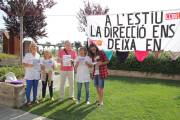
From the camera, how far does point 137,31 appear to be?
14.1 feet

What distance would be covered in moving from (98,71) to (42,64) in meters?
1.78

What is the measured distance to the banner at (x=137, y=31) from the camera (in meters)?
3.93

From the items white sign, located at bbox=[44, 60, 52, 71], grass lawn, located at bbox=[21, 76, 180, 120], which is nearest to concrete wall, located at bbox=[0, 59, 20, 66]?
grass lawn, located at bbox=[21, 76, 180, 120]

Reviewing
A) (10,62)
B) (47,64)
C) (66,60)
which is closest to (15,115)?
(47,64)

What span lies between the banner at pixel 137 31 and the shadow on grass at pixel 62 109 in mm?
1923

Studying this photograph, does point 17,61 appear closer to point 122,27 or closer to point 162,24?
point 122,27

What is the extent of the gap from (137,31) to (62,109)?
10.2 ft

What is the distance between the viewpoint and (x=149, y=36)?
4191 mm

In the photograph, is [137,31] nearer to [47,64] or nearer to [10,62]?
[47,64]

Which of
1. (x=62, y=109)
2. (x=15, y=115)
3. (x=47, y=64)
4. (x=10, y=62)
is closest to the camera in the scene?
(x=15, y=115)

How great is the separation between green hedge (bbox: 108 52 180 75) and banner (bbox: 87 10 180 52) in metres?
4.34

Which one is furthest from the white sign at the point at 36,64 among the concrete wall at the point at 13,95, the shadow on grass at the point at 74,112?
the shadow on grass at the point at 74,112

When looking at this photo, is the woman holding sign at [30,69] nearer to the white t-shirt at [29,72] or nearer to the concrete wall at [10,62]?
the white t-shirt at [29,72]

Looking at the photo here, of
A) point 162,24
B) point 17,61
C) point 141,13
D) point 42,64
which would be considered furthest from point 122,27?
point 17,61
